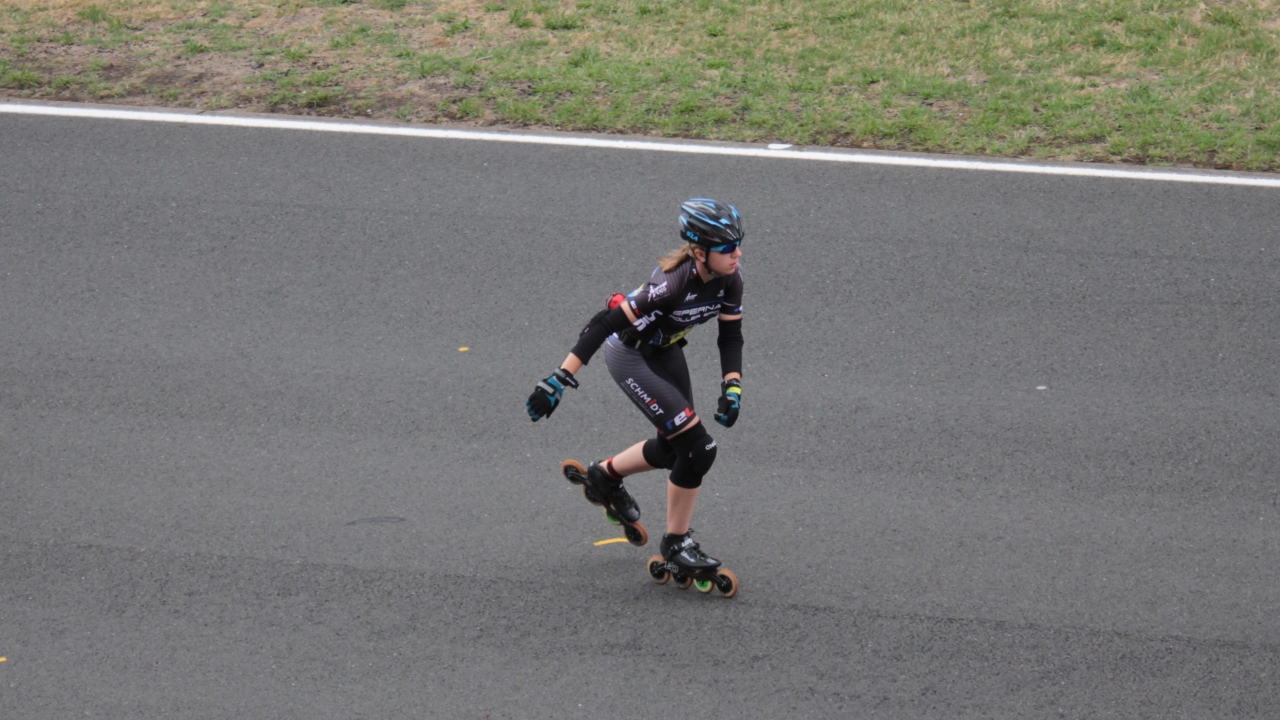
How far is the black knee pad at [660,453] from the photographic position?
20.1 feet

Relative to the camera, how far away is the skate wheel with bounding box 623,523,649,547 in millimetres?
6277

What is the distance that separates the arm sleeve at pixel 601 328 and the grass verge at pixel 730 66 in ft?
17.1

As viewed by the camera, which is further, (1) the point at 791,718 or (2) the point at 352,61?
(2) the point at 352,61

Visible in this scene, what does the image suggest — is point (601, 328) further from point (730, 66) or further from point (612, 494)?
point (730, 66)

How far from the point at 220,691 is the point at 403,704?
32.0 inches

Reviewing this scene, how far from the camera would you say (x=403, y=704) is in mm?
5320

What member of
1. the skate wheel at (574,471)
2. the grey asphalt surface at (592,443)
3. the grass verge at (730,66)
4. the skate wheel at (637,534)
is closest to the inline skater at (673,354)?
Answer: the skate wheel at (637,534)

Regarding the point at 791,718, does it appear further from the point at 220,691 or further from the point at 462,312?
the point at 462,312

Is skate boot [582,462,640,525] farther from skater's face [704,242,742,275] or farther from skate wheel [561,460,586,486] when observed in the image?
skater's face [704,242,742,275]

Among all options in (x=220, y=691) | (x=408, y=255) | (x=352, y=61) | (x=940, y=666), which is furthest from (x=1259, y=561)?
(x=352, y=61)

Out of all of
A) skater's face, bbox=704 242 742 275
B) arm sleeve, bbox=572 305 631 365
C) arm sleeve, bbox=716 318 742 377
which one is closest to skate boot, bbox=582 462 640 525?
arm sleeve, bbox=572 305 631 365

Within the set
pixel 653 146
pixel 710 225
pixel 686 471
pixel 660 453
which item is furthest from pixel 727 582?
pixel 653 146

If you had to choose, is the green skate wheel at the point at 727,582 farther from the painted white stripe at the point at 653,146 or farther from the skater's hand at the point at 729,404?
the painted white stripe at the point at 653,146

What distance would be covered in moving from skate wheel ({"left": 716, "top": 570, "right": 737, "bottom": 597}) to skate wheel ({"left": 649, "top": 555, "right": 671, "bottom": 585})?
0.84 ft
